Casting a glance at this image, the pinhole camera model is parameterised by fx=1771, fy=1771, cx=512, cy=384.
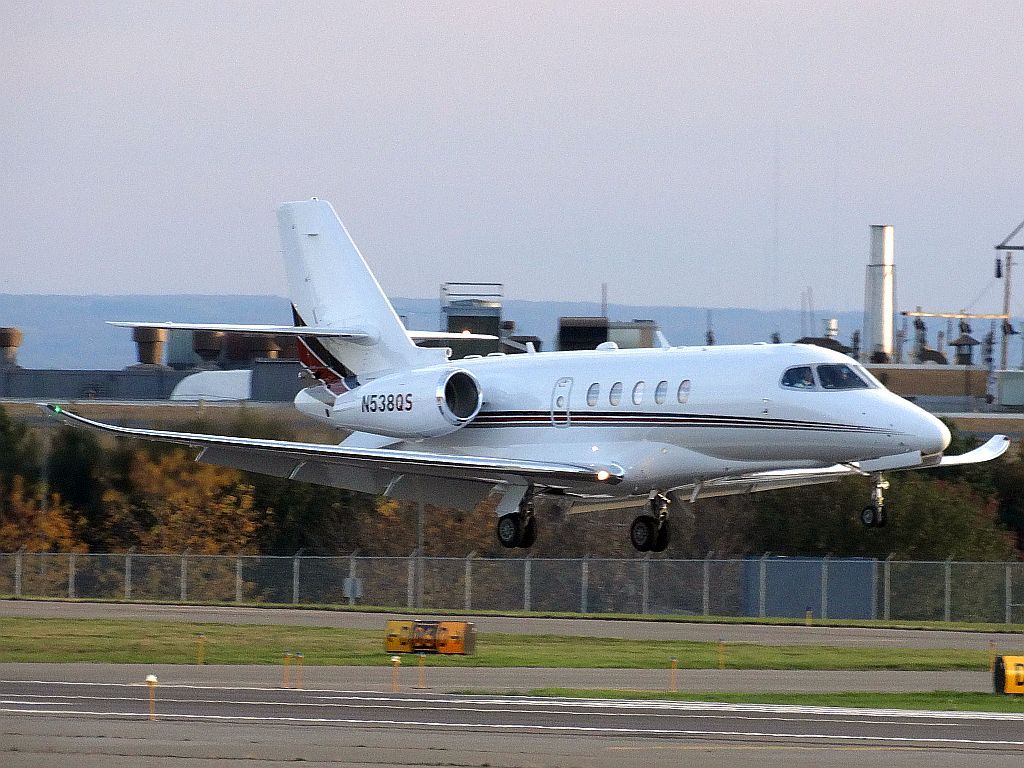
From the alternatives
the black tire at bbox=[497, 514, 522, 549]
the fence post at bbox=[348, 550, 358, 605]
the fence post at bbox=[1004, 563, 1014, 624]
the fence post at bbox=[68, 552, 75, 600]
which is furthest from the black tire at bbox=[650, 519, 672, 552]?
the fence post at bbox=[68, 552, 75, 600]

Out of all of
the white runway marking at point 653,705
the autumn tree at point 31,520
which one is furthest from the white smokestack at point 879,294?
the white runway marking at point 653,705

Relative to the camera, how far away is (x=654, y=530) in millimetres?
32125

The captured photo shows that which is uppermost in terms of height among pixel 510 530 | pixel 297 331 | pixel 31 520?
pixel 297 331

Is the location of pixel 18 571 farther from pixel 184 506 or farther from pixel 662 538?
pixel 662 538

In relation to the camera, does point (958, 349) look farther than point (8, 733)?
Yes

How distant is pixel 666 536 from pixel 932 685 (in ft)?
24.0

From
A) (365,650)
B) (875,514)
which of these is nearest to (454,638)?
(365,650)

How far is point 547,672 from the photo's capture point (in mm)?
27391

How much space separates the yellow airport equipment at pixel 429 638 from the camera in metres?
27.8

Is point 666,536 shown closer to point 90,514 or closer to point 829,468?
point 829,468

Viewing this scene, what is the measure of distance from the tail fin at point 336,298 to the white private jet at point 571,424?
0.05 meters

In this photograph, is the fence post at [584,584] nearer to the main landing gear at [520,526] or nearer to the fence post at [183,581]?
the main landing gear at [520,526]

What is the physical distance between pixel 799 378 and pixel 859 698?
7045 millimetres

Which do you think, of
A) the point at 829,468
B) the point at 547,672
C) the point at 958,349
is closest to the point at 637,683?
the point at 547,672
